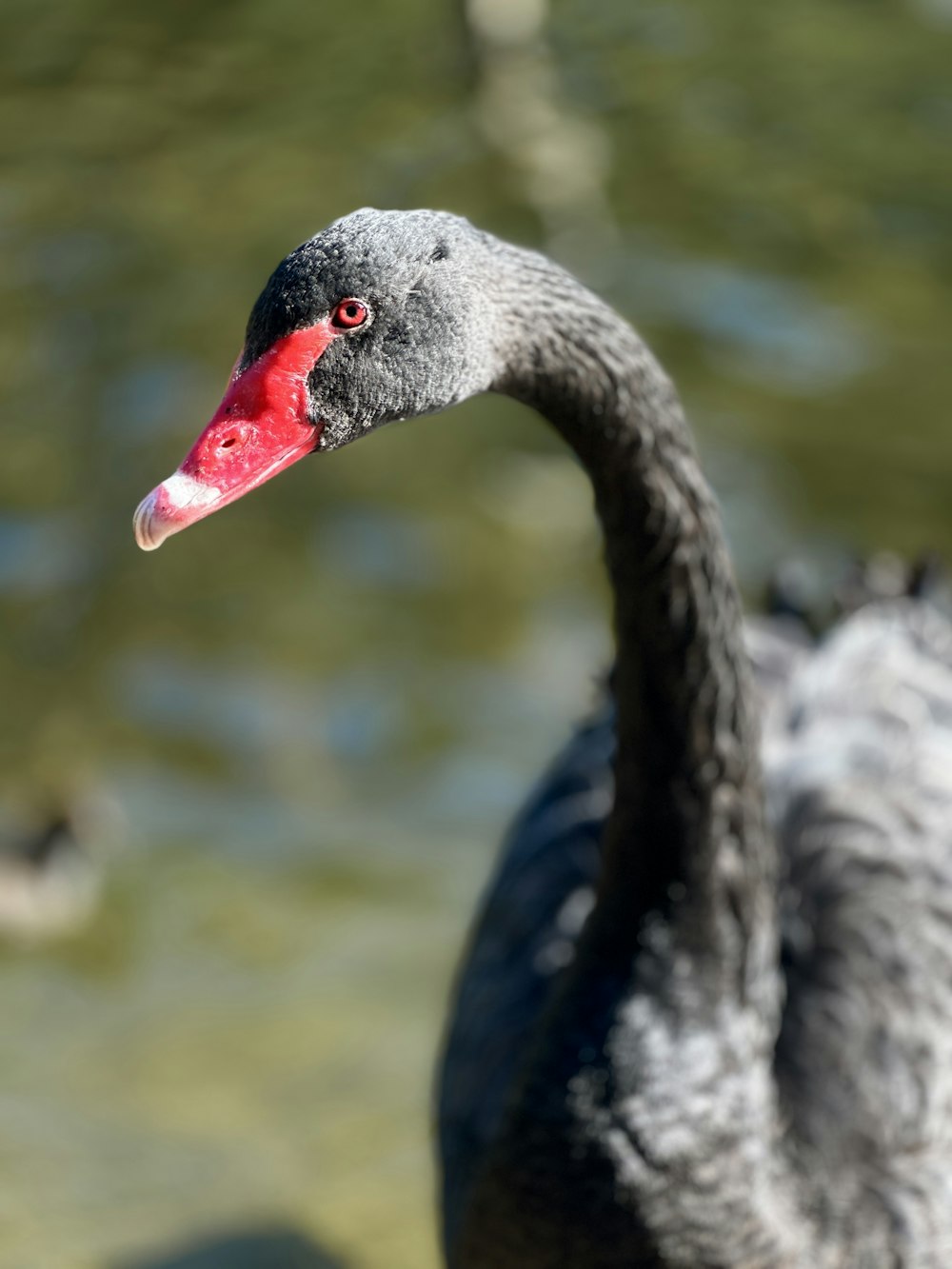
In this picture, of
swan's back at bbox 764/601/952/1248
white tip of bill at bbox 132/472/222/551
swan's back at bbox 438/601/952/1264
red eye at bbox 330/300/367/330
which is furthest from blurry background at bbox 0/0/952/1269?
red eye at bbox 330/300/367/330

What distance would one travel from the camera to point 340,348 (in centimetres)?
219

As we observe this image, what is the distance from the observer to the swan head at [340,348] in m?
2.13

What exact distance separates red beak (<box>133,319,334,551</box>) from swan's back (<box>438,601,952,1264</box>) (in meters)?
0.82

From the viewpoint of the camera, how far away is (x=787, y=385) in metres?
6.16

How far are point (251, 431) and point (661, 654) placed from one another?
2.31 ft

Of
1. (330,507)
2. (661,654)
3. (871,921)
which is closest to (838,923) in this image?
(871,921)

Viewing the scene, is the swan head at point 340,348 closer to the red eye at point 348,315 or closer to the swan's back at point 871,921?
the red eye at point 348,315

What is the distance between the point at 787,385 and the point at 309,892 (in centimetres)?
245

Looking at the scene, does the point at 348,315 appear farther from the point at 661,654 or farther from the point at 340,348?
the point at 661,654

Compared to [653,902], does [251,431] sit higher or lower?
higher

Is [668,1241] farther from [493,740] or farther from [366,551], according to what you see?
[366,551]

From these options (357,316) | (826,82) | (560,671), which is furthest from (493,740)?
(826,82)

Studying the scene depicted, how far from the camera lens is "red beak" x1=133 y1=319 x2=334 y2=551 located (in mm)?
2158

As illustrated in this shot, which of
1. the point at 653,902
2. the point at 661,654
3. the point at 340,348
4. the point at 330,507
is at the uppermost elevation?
the point at 340,348
